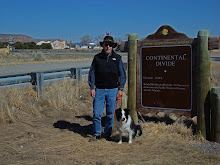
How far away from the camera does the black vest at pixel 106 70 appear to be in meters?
5.11

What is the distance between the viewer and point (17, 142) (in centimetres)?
499

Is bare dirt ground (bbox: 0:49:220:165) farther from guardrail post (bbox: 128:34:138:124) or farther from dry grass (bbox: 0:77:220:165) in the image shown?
guardrail post (bbox: 128:34:138:124)

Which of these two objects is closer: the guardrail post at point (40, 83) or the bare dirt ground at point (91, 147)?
the bare dirt ground at point (91, 147)

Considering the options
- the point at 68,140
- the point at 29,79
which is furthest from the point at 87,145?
the point at 29,79

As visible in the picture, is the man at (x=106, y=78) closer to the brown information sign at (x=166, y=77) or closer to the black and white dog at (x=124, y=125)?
the black and white dog at (x=124, y=125)

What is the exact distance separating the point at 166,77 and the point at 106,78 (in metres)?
1.26

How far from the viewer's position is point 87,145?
497 centimetres

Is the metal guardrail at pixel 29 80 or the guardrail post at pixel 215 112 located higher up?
the metal guardrail at pixel 29 80

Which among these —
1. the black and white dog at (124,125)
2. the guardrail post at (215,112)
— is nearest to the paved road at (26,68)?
the black and white dog at (124,125)

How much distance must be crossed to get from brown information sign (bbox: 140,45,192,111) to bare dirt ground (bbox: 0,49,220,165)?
0.52 meters

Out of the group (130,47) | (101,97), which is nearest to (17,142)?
(101,97)

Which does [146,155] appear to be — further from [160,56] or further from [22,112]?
[22,112]

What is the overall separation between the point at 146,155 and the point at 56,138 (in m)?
1.87

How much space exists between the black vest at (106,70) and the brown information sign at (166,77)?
0.82 m
